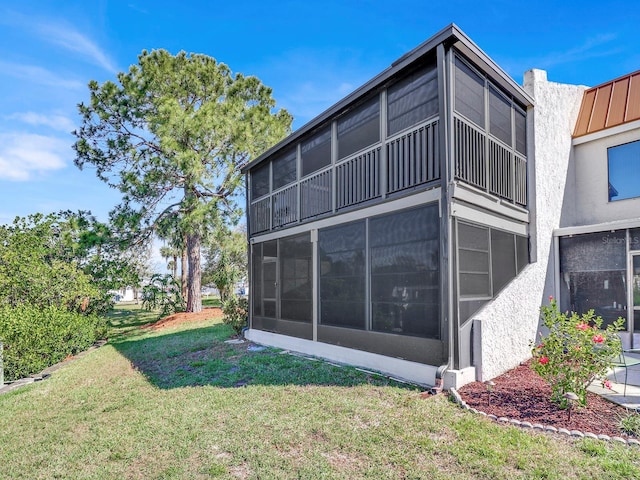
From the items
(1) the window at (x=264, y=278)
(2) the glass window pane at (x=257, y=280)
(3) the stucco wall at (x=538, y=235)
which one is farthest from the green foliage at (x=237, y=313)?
(3) the stucco wall at (x=538, y=235)

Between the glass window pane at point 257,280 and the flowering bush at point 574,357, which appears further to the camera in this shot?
the glass window pane at point 257,280

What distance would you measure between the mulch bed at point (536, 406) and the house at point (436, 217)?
0.33 meters

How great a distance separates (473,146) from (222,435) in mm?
5731

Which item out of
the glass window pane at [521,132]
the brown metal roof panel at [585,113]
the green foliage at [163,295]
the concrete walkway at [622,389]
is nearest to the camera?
the concrete walkway at [622,389]

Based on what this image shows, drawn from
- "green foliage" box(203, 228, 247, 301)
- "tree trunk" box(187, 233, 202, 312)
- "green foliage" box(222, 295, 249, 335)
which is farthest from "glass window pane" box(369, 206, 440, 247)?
"tree trunk" box(187, 233, 202, 312)

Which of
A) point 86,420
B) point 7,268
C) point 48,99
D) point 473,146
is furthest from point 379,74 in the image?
point 48,99

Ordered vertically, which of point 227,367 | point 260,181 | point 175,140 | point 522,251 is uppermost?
point 175,140

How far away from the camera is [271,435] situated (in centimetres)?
443

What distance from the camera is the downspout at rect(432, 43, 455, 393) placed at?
18.9ft

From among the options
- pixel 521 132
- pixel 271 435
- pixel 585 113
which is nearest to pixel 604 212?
pixel 585 113

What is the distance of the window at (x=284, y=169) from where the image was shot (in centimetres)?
1038

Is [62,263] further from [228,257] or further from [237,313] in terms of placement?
[228,257]

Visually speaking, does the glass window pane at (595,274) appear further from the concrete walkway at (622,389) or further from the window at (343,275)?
the window at (343,275)

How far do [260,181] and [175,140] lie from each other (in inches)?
228
